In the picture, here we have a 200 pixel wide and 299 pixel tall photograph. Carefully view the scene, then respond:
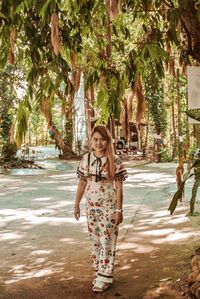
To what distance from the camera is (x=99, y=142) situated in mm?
4395


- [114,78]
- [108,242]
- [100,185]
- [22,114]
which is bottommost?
[108,242]

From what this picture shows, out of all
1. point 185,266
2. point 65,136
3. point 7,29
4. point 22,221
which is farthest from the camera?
point 65,136

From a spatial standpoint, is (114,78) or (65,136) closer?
(114,78)

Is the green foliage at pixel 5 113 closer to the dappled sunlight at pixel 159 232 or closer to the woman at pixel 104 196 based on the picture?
the dappled sunlight at pixel 159 232

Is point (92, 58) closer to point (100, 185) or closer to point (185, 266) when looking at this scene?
point (100, 185)

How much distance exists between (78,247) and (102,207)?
174 centimetres

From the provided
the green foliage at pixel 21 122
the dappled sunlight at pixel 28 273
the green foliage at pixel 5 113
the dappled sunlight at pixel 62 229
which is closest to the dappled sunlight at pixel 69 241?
the dappled sunlight at pixel 62 229

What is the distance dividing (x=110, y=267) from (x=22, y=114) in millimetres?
1826

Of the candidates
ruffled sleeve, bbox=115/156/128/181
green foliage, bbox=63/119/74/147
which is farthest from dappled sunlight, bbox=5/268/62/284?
green foliage, bbox=63/119/74/147

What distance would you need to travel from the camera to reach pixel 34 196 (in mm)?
10148

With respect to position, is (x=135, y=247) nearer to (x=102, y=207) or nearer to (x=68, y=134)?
(x=102, y=207)

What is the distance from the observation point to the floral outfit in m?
4.39

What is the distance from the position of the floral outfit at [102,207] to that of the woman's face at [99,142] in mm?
85

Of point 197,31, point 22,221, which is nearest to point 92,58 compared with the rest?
point 197,31
